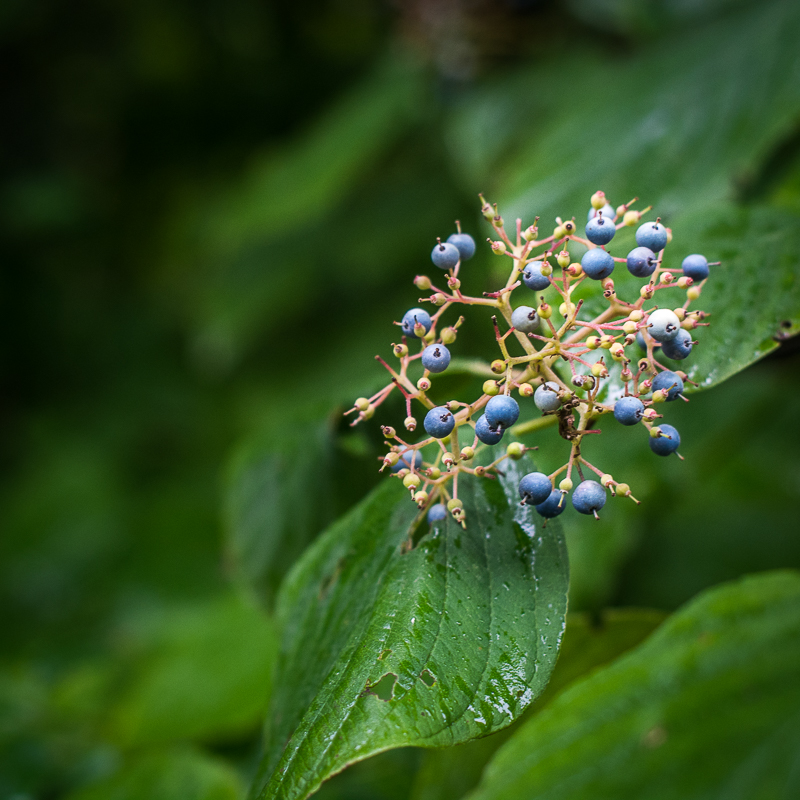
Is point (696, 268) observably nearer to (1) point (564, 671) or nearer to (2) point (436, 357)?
(2) point (436, 357)

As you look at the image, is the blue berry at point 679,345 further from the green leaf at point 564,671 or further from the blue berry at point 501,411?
the green leaf at point 564,671

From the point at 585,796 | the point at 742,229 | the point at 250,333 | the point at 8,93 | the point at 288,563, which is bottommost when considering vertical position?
the point at 250,333

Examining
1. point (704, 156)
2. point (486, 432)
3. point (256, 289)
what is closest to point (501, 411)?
point (486, 432)

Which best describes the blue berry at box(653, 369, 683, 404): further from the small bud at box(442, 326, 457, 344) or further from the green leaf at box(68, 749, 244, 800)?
the green leaf at box(68, 749, 244, 800)

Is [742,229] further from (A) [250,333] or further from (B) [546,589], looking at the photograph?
(A) [250,333]

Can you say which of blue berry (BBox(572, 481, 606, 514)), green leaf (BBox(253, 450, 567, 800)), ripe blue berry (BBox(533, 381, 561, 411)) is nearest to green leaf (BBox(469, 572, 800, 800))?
green leaf (BBox(253, 450, 567, 800))

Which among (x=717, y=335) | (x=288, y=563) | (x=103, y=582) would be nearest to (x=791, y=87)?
(x=717, y=335)
